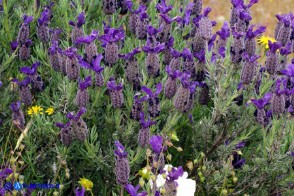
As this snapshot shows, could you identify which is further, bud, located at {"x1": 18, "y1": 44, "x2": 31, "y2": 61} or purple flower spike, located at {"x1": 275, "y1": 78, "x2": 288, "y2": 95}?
bud, located at {"x1": 18, "y1": 44, "x2": 31, "y2": 61}

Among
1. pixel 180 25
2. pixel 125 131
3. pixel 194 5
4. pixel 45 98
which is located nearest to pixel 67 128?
pixel 125 131

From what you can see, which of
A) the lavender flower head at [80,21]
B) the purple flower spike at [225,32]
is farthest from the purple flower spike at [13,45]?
the purple flower spike at [225,32]

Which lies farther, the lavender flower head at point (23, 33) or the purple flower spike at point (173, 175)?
the lavender flower head at point (23, 33)

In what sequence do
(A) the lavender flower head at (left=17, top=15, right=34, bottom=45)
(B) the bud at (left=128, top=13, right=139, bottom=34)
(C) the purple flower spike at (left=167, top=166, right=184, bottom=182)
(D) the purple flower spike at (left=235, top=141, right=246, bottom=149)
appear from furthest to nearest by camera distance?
1. (B) the bud at (left=128, top=13, right=139, bottom=34)
2. (A) the lavender flower head at (left=17, top=15, right=34, bottom=45)
3. (D) the purple flower spike at (left=235, top=141, right=246, bottom=149)
4. (C) the purple flower spike at (left=167, top=166, right=184, bottom=182)

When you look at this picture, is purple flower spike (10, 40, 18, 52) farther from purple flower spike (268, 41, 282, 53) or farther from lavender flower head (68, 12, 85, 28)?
purple flower spike (268, 41, 282, 53)

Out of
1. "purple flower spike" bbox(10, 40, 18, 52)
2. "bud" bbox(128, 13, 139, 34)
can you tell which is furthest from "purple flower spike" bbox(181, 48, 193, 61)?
"purple flower spike" bbox(10, 40, 18, 52)

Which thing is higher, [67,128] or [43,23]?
[43,23]

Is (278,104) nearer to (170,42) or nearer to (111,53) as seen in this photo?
(170,42)

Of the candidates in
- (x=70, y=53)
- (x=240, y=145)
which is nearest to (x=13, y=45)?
(x=70, y=53)

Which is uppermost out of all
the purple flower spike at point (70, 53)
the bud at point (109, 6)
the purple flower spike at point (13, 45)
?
the bud at point (109, 6)

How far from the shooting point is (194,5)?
3.09 meters

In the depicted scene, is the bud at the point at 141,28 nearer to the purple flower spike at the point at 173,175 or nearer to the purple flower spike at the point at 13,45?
the purple flower spike at the point at 13,45

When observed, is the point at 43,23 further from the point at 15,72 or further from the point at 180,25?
the point at 180,25

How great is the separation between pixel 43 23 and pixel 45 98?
1.07 ft
